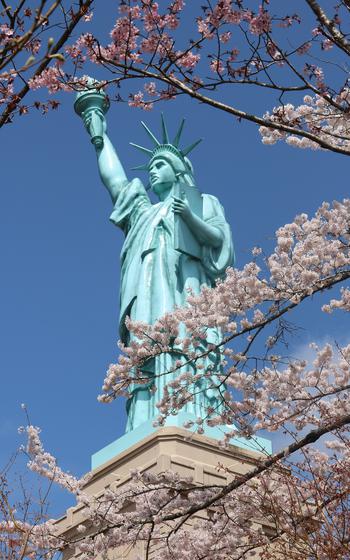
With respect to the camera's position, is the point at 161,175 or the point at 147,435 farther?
the point at 161,175

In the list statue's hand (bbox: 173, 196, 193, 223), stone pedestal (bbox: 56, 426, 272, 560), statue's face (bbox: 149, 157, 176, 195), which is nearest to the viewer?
stone pedestal (bbox: 56, 426, 272, 560)

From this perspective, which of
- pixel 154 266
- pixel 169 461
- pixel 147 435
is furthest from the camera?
pixel 154 266

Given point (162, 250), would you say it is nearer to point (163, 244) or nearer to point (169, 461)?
point (163, 244)

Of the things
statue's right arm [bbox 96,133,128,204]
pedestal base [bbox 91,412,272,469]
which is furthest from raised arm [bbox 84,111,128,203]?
pedestal base [bbox 91,412,272,469]

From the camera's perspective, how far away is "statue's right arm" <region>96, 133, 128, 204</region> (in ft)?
35.5

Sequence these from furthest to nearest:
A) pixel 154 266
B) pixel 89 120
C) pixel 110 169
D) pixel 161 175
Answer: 1. pixel 89 120
2. pixel 110 169
3. pixel 161 175
4. pixel 154 266

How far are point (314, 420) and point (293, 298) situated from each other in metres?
0.91

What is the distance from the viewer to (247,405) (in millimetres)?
5461

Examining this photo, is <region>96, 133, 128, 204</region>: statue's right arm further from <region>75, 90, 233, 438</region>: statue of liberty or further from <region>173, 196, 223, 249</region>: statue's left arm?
<region>173, 196, 223, 249</region>: statue's left arm

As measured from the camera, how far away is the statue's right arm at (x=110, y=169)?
10812 millimetres

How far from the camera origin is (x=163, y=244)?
9562 millimetres

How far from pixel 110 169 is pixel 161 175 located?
3.20 ft

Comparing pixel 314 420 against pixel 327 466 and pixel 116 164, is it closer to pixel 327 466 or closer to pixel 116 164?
pixel 327 466

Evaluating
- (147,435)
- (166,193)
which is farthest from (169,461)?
(166,193)
